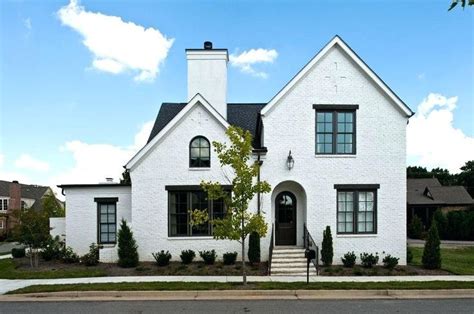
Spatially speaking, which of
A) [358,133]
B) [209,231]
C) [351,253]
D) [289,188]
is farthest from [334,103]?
[209,231]

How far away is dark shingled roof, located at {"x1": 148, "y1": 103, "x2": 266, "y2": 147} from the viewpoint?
20.6 m

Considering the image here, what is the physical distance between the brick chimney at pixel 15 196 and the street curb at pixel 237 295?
45018 millimetres

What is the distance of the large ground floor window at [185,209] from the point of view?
17469 mm

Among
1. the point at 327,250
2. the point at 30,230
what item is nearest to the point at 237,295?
the point at 327,250

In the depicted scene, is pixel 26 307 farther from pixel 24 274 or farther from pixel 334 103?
pixel 334 103

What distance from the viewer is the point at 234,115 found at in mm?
21625

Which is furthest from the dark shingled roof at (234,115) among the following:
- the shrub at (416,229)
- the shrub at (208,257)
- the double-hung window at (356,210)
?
the shrub at (416,229)

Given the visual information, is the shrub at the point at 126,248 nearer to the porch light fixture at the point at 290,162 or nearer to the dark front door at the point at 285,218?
the dark front door at the point at 285,218

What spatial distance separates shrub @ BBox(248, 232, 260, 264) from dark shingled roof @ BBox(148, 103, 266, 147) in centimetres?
572

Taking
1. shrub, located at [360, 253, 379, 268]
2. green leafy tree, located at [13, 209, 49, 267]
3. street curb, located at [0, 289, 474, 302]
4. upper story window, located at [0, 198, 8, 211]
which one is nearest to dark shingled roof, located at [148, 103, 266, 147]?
green leafy tree, located at [13, 209, 49, 267]

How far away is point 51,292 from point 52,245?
7.07 m

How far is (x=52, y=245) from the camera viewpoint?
59.7 ft

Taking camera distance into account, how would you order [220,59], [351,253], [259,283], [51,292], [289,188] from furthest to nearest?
[220,59] < [289,188] < [351,253] < [259,283] < [51,292]

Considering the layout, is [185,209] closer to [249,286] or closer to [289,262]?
[289,262]
